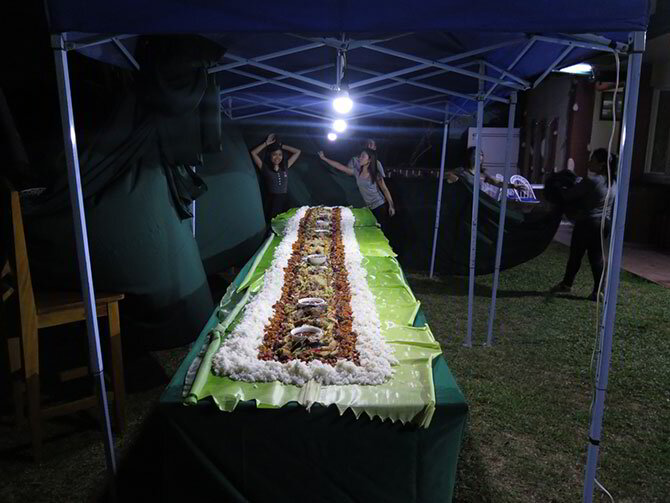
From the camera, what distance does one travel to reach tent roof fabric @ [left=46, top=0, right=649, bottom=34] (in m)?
1.72

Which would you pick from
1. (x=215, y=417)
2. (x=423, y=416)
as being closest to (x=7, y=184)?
(x=215, y=417)

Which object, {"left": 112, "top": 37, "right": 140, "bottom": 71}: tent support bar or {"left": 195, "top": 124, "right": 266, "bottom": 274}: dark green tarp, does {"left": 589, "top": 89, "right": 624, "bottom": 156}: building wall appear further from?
{"left": 112, "top": 37, "right": 140, "bottom": 71}: tent support bar

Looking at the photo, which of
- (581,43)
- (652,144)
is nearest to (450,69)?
(581,43)

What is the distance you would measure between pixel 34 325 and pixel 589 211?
5.15 meters

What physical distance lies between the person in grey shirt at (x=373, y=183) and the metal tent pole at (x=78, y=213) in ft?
15.1

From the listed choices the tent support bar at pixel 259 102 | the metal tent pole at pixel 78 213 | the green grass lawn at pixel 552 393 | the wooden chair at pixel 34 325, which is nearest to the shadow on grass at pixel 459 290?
the green grass lawn at pixel 552 393

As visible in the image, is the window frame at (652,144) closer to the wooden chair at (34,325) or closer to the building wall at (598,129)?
the building wall at (598,129)

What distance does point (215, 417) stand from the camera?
5.64ft

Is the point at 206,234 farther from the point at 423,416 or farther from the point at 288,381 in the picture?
the point at 423,416

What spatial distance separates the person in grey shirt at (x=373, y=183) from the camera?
6.44m

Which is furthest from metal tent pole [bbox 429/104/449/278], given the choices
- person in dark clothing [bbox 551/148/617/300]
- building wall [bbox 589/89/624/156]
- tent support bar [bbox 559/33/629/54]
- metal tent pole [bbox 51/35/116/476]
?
building wall [bbox 589/89/624/156]

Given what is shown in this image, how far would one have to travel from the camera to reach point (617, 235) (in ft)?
6.26

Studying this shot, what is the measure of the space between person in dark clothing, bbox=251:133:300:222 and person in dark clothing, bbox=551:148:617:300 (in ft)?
11.5

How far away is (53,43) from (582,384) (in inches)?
143
